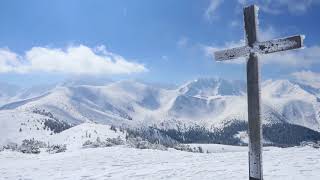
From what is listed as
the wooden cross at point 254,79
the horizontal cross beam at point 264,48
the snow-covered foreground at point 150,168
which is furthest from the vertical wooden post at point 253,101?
the snow-covered foreground at point 150,168

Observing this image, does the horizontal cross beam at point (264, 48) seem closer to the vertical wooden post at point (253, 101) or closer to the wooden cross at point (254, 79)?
the wooden cross at point (254, 79)

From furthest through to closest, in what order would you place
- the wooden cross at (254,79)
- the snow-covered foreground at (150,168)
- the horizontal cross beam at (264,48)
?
the snow-covered foreground at (150,168), the wooden cross at (254,79), the horizontal cross beam at (264,48)

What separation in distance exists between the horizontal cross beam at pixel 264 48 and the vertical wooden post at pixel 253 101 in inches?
7.1

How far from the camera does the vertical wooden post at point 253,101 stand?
1273 centimetres

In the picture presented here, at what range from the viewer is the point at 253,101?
42.2 ft

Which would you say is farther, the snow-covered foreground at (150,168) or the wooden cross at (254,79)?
the snow-covered foreground at (150,168)

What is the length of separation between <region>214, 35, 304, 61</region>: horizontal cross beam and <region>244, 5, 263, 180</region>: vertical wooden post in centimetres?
18

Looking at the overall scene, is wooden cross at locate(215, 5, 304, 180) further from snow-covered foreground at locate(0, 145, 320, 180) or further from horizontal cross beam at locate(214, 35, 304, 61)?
snow-covered foreground at locate(0, 145, 320, 180)

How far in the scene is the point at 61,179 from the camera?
20.8 meters

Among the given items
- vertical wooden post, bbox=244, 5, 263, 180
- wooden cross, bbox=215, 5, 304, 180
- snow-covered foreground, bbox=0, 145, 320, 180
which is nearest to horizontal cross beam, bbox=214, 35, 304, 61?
wooden cross, bbox=215, 5, 304, 180

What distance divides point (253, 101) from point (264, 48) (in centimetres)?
159


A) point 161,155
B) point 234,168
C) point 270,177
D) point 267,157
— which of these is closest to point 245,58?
point 270,177

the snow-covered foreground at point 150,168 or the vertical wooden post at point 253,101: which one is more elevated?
the vertical wooden post at point 253,101

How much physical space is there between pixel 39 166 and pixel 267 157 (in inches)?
528
